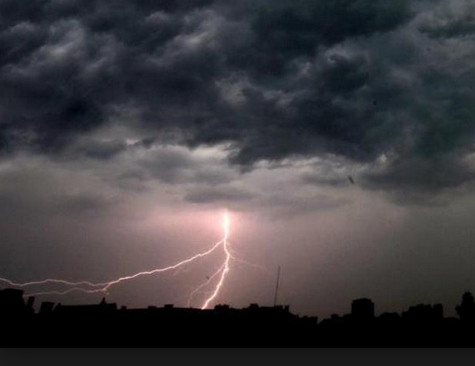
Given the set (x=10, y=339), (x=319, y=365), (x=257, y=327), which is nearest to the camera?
(x=319, y=365)

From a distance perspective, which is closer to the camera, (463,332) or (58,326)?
(58,326)

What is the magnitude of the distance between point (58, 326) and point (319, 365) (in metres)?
111

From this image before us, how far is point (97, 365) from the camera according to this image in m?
75.5

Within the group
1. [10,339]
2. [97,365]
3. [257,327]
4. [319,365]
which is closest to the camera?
[97,365]

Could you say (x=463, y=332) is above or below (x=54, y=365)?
above

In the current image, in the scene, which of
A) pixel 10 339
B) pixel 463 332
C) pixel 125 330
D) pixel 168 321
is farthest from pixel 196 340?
pixel 463 332

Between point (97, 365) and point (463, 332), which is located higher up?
point (463, 332)

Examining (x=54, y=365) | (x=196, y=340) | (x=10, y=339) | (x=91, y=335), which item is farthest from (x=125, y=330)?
(x=54, y=365)

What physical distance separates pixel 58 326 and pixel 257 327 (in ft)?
209

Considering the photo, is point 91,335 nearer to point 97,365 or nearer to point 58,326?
point 58,326

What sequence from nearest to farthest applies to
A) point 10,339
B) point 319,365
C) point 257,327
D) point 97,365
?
point 97,365 → point 319,365 → point 10,339 → point 257,327

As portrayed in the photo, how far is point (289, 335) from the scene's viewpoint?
565 ft

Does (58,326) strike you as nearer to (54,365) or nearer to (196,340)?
(196,340)

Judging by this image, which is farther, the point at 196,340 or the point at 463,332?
the point at 463,332
